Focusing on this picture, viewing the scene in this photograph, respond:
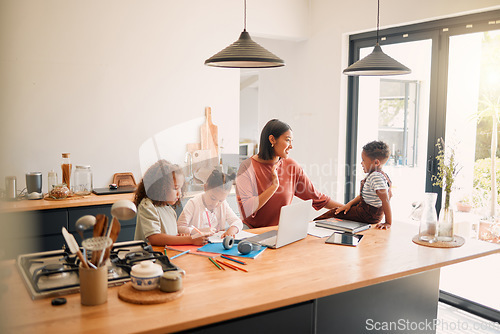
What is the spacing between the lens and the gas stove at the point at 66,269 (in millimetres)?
Answer: 1509

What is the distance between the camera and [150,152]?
12.8 feet

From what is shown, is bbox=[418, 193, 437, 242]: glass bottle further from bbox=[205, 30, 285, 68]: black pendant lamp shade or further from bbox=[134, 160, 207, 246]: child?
bbox=[134, 160, 207, 246]: child

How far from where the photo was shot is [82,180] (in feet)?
11.6

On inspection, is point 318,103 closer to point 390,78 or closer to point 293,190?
point 390,78

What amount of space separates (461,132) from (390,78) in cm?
94

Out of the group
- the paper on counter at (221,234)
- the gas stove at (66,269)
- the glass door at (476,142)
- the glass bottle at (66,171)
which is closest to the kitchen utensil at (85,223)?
the gas stove at (66,269)

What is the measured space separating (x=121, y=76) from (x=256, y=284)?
263 centimetres

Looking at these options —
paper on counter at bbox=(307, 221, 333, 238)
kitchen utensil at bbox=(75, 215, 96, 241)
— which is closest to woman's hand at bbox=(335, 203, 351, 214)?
paper on counter at bbox=(307, 221, 333, 238)

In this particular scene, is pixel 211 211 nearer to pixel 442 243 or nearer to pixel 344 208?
pixel 344 208

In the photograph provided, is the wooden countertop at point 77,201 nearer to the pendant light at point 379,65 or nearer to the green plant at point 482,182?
the pendant light at point 379,65

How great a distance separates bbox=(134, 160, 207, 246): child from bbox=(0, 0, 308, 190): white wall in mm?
1358

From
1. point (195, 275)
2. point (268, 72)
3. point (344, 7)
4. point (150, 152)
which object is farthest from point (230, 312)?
point (268, 72)

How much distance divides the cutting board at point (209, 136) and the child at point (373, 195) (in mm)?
1726

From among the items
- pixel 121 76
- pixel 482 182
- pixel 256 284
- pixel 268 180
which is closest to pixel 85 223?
pixel 256 284
